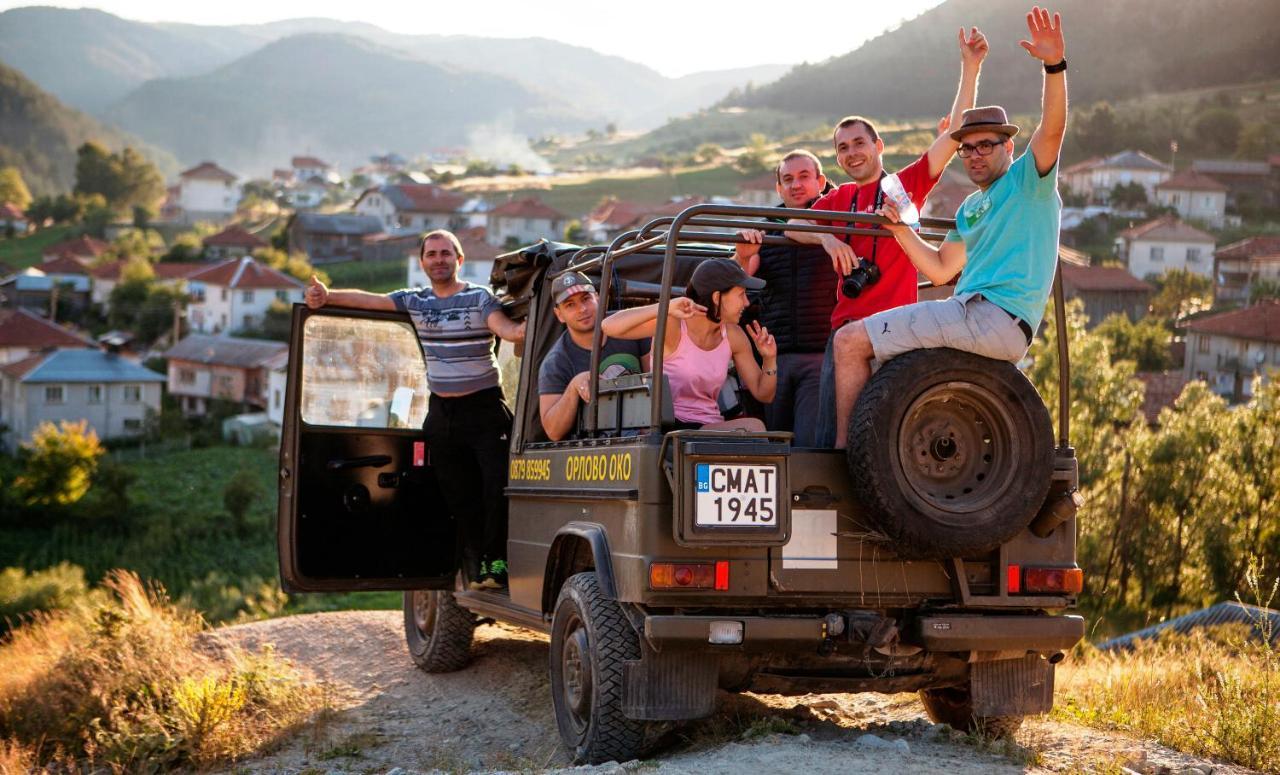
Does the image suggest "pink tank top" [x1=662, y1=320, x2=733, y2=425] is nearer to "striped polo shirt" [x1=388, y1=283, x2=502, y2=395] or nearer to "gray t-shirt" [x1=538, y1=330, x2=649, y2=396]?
"gray t-shirt" [x1=538, y1=330, x2=649, y2=396]

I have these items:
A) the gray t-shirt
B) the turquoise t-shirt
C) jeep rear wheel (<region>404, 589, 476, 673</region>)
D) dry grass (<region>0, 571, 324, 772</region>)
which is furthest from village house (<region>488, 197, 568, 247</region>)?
the turquoise t-shirt

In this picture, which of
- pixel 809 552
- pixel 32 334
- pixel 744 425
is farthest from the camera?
pixel 32 334

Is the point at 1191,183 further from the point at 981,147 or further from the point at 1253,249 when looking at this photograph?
the point at 981,147

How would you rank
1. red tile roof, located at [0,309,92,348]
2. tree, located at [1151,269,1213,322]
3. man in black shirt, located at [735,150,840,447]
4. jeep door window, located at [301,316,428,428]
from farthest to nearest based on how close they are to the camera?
1. red tile roof, located at [0,309,92,348]
2. tree, located at [1151,269,1213,322]
3. jeep door window, located at [301,316,428,428]
4. man in black shirt, located at [735,150,840,447]

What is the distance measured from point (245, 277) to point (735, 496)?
283ft

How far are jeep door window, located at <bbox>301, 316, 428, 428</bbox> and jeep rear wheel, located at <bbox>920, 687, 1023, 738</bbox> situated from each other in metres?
3.98

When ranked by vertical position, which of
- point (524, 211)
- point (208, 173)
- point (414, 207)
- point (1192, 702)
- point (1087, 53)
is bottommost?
point (1192, 702)

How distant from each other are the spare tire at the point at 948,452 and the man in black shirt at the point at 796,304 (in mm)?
1301

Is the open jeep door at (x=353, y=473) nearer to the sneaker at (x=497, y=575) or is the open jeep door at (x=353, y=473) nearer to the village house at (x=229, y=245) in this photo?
the sneaker at (x=497, y=575)

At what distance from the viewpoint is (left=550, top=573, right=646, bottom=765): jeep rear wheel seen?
6.32m

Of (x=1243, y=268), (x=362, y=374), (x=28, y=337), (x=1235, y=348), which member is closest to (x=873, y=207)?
(x=362, y=374)

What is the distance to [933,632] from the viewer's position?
20.3 feet

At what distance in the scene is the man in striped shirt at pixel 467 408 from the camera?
8852 mm

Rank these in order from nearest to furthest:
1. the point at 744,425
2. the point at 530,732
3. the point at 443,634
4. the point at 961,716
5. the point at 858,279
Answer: the point at 744,425 → the point at 858,279 → the point at 961,716 → the point at 530,732 → the point at 443,634
